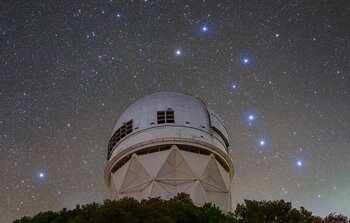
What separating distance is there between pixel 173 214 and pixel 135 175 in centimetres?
1194

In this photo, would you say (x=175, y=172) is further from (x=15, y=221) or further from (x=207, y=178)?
(x=15, y=221)

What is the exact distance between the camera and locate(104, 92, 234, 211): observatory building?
126ft

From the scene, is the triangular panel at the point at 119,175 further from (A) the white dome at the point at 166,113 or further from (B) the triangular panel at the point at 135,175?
(A) the white dome at the point at 166,113

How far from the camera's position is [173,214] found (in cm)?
2766

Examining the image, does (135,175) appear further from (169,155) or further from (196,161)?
(196,161)

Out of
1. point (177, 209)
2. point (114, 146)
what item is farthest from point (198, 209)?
point (114, 146)

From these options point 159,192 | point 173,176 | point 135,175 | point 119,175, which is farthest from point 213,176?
point 119,175

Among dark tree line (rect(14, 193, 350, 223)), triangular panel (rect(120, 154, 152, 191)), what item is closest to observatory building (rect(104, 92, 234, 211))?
triangular panel (rect(120, 154, 152, 191))

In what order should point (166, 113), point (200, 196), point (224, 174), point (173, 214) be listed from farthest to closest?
point (166, 113)
point (224, 174)
point (200, 196)
point (173, 214)

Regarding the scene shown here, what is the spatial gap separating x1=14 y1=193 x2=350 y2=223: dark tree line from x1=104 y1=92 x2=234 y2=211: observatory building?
7.70 m

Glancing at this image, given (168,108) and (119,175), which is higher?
(168,108)

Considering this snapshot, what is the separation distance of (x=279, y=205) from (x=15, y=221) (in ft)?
47.5

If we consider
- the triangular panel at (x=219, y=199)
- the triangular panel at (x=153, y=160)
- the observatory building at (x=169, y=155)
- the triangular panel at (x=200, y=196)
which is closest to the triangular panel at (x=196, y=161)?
the observatory building at (x=169, y=155)

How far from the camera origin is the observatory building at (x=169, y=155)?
38.3m
